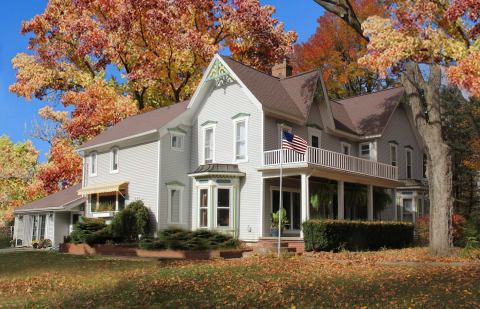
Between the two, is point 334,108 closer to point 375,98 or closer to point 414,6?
point 375,98

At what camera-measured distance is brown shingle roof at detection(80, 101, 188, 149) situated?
2781cm

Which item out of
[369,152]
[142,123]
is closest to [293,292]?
[142,123]

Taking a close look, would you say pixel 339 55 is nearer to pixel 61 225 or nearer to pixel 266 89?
pixel 266 89

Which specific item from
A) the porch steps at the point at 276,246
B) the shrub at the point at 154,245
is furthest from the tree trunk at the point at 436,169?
the shrub at the point at 154,245

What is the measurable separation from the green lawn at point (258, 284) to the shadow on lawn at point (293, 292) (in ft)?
0.06

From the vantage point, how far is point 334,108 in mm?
32031

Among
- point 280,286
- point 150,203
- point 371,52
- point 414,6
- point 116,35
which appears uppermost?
point 116,35

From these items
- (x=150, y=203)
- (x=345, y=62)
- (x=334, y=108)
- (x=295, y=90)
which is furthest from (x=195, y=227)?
(x=345, y=62)

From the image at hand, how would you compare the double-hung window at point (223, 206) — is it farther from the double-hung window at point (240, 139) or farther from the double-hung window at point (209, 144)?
the double-hung window at point (209, 144)

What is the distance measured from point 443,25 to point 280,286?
12.7 meters

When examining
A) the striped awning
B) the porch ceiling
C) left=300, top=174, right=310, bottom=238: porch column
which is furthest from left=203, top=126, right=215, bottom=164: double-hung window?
left=300, top=174, right=310, bottom=238: porch column

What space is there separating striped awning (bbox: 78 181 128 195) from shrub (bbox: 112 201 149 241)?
2.22 meters

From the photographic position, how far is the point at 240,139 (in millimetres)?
25969

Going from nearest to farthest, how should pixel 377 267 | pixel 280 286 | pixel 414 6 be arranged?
pixel 280 286 < pixel 377 267 < pixel 414 6
